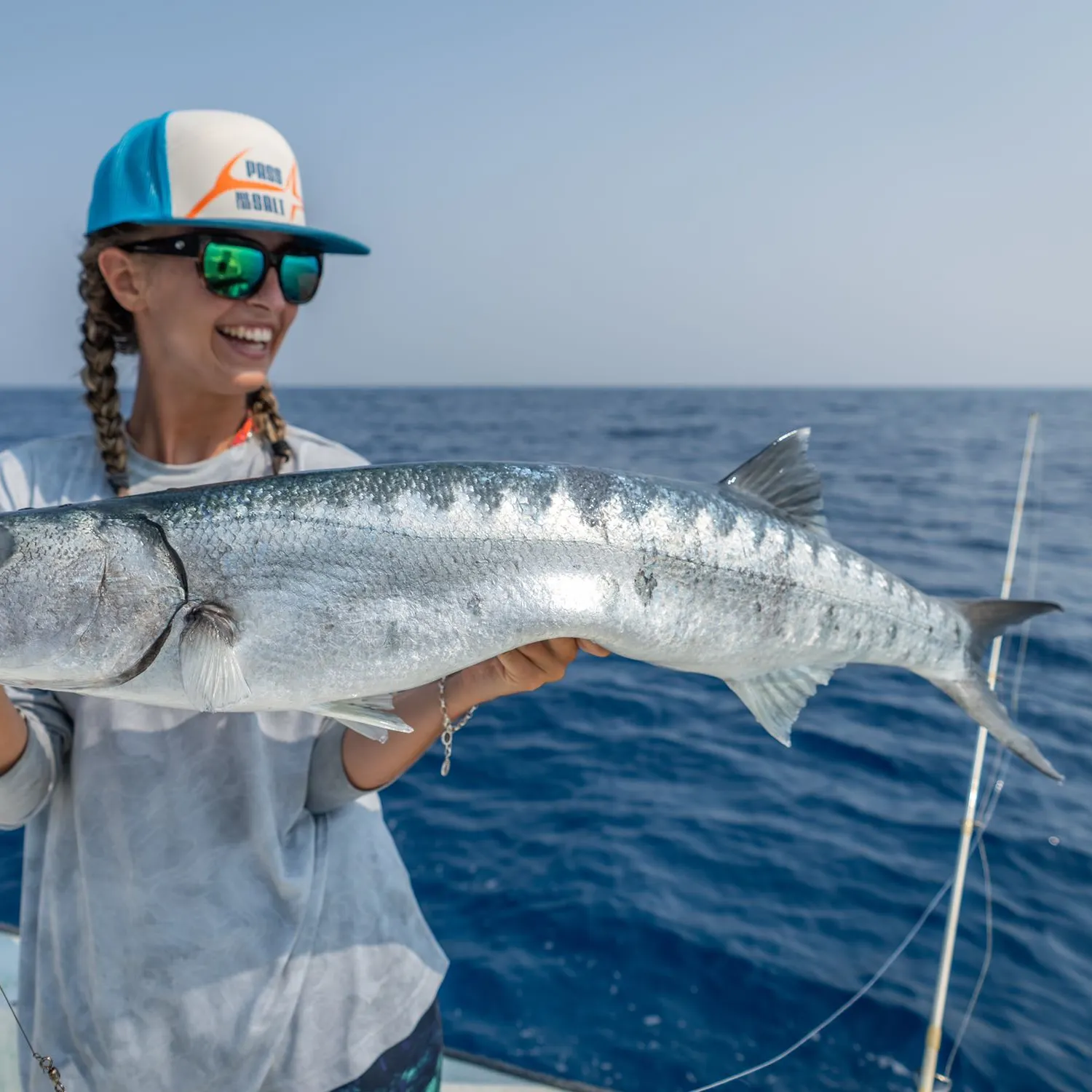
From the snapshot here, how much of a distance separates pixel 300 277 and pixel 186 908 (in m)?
1.81

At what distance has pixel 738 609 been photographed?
2.75 meters

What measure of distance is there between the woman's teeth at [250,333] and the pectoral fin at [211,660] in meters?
0.86

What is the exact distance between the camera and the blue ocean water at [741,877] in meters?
5.32

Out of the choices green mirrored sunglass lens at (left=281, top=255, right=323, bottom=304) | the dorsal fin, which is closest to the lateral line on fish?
green mirrored sunglass lens at (left=281, top=255, right=323, bottom=304)

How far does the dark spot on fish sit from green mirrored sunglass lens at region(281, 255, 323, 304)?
1.32 metres

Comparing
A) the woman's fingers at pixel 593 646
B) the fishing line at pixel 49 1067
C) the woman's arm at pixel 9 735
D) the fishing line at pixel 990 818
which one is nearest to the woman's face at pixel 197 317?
the woman's arm at pixel 9 735

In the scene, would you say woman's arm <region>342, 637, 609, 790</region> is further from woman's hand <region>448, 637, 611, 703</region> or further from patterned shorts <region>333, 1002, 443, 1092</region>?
patterned shorts <region>333, 1002, 443, 1092</region>

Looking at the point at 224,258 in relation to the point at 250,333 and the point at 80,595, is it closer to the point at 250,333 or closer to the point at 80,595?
the point at 250,333

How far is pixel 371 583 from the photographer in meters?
A: 2.33

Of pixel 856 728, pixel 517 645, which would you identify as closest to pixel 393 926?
pixel 517 645

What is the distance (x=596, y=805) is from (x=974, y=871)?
118 inches

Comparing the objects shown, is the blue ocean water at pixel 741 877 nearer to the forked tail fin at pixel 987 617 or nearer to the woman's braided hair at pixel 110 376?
the forked tail fin at pixel 987 617

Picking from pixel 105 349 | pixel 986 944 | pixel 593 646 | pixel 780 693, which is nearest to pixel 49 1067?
pixel 593 646

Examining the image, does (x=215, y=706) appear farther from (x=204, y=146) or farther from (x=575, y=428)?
(x=575, y=428)
